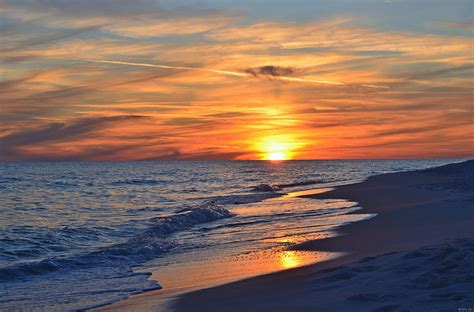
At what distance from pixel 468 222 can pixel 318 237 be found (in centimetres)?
Result: 513

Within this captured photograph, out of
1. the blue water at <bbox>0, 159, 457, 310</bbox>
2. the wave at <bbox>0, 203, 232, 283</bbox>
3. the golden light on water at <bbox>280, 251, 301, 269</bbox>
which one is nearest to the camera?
the blue water at <bbox>0, 159, 457, 310</bbox>

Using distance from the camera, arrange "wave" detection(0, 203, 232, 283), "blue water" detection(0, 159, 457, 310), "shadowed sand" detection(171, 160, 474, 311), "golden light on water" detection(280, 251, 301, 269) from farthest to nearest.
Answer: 1. "wave" detection(0, 203, 232, 283)
2. "golden light on water" detection(280, 251, 301, 269)
3. "blue water" detection(0, 159, 457, 310)
4. "shadowed sand" detection(171, 160, 474, 311)

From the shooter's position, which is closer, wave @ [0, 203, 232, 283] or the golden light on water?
the golden light on water

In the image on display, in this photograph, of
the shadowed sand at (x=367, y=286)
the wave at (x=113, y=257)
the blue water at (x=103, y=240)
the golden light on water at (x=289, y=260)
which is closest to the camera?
the shadowed sand at (x=367, y=286)

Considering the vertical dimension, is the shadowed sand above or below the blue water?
above

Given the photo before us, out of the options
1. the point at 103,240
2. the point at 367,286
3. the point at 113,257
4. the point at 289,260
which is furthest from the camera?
the point at 103,240

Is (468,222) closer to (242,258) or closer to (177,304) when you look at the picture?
(242,258)

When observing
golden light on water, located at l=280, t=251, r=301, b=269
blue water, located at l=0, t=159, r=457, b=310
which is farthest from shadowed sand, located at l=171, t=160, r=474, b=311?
blue water, located at l=0, t=159, r=457, b=310

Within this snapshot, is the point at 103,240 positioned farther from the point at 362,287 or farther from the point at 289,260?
the point at 362,287

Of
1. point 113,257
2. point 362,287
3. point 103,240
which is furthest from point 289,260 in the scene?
point 103,240

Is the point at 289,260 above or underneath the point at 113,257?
above

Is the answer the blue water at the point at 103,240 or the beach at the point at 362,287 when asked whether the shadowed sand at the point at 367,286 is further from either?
the blue water at the point at 103,240

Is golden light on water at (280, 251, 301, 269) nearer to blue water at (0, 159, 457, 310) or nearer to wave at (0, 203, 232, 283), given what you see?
blue water at (0, 159, 457, 310)

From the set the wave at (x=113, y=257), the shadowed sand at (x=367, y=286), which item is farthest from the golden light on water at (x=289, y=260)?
the wave at (x=113, y=257)
